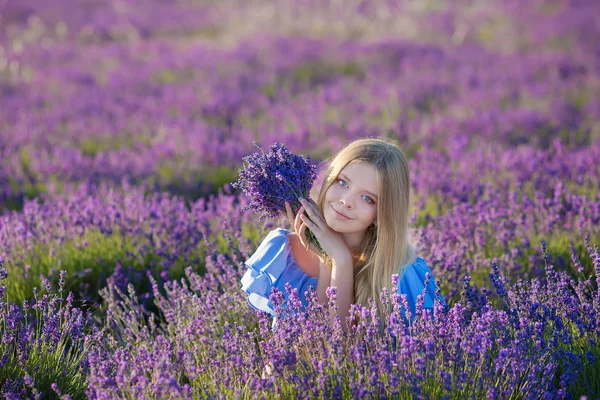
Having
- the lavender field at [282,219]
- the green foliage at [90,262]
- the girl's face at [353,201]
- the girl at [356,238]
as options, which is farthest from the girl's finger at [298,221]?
the green foliage at [90,262]

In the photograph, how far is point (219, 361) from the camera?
2.51 metres

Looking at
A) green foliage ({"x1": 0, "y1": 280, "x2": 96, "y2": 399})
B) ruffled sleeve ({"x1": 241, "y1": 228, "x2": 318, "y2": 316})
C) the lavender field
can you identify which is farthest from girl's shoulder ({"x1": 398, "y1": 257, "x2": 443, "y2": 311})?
green foliage ({"x1": 0, "y1": 280, "x2": 96, "y2": 399})

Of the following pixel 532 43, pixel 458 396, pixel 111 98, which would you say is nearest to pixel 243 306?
pixel 458 396

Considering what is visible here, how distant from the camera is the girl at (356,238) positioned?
2.93m

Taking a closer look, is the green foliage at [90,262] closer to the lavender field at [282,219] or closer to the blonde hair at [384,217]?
the lavender field at [282,219]

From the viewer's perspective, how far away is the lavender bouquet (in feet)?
9.35

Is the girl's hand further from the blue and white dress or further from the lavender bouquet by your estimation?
the blue and white dress

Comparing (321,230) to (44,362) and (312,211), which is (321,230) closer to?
(312,211)

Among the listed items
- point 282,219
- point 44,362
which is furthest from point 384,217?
point 44,362

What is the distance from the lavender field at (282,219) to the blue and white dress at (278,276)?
15cm

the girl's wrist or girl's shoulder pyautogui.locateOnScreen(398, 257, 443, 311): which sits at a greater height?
the girl's wrist

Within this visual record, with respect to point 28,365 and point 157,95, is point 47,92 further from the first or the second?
point 28,365

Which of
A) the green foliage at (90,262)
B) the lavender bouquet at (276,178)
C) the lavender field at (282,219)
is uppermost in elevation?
the lavender bouquet at (276,178)

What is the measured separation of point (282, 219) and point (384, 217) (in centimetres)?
98
